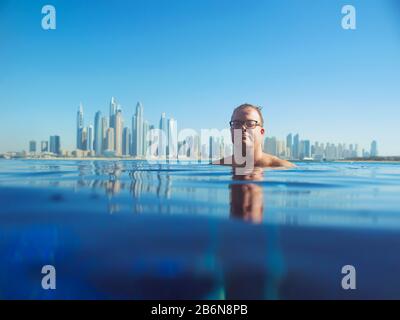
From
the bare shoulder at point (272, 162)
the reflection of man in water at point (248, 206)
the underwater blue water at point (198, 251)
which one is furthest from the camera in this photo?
the bare shoulder at point (272, 162)

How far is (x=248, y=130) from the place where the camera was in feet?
31.8

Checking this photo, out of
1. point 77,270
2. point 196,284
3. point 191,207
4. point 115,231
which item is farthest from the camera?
point 191,207

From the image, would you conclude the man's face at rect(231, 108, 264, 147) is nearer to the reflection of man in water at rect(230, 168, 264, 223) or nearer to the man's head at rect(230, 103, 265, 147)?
the man's head at rect(230, 103, 265, 147)

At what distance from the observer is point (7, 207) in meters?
3.49

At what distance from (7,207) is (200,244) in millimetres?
2897

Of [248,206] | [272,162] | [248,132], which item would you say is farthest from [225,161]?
[248,206]

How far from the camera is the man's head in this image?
970 cm

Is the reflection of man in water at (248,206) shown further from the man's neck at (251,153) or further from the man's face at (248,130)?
the man's neck at (251,153)

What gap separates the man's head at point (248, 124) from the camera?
970 cm

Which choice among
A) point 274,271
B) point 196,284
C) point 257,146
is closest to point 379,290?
point 274,271

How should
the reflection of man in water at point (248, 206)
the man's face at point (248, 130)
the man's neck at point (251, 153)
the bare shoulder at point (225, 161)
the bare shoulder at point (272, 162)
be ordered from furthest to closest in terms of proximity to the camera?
1. the bare shoulder at point (225, 161)
2. the bare shoulder at point (272, 162)
3. the man's neck at point (251, 153)
4. the man's face at point (248, 130)
5. the reflection of man in water at point (248, 206)

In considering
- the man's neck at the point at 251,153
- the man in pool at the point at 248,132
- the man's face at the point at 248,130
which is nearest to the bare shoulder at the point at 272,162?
the man's neck at the point at 251,153
